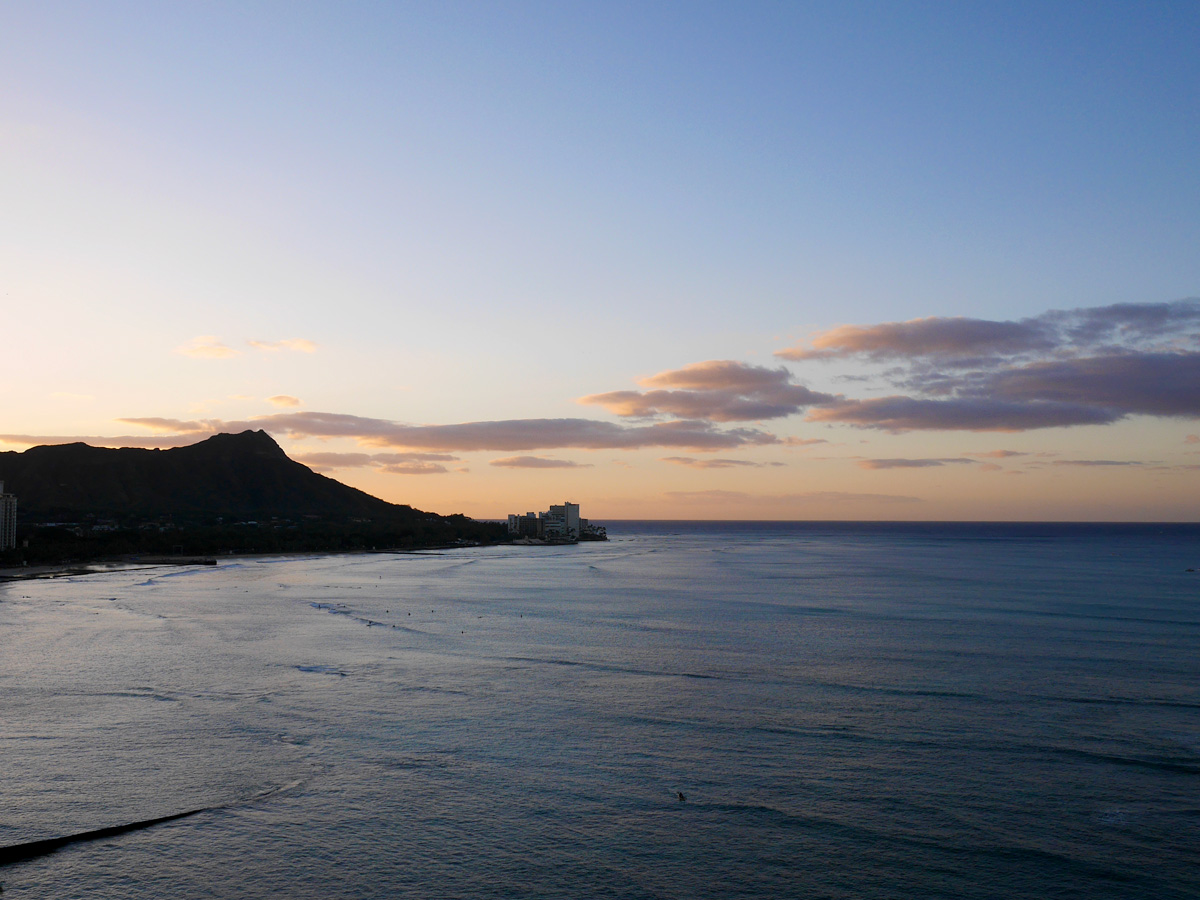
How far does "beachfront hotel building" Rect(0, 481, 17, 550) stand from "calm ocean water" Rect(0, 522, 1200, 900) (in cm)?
10476

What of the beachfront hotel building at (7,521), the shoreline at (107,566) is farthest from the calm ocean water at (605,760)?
the beachfront hotel building at (7,521)

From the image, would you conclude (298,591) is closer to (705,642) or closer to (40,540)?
(705,642)

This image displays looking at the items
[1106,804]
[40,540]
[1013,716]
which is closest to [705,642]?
[1013,716]

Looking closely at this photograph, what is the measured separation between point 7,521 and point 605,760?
158 meters

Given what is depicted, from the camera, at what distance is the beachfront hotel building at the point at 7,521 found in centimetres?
14225

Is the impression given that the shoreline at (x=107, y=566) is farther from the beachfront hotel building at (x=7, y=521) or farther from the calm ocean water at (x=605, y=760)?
the calm ocean water at (x=605, y=760)

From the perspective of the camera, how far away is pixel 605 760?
2605 cm

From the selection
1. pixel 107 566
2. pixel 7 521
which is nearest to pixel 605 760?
pixel 107 566

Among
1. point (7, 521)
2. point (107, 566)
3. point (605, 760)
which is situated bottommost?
point (107, 566)

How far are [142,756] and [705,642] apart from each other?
32393mm

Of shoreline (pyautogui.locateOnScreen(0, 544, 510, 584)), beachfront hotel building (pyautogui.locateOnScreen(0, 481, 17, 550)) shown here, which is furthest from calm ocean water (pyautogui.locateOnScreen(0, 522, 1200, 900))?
beachfront hotel building (pyautogui.locateOnScreen(0, 481, 17, 550))

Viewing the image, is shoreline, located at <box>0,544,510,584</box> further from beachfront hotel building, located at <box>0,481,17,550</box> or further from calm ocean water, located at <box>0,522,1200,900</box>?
calm ocean water, located at <box>0,522,1200,900</box>

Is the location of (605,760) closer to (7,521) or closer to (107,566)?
(107,566)

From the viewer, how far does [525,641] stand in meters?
50.8
